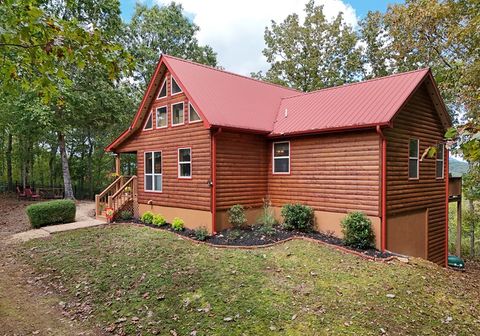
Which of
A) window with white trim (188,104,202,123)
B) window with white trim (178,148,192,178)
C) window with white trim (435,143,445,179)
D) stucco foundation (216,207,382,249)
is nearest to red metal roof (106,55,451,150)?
window with white trim (188,104,202,123)

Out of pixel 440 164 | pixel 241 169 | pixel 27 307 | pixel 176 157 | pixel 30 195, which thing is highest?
pixel 176 157

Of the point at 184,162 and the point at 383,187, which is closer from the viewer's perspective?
the point at 383,187

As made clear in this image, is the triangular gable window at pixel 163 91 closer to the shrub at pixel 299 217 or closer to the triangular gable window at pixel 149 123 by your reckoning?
→ the triangular gable window at pixel 149 123

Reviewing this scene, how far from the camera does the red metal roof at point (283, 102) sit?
10.2 m

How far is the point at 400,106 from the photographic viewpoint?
954 centimetres

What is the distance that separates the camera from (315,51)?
1052 inches

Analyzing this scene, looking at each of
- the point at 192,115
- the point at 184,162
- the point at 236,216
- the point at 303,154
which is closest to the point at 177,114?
the point at 192,115

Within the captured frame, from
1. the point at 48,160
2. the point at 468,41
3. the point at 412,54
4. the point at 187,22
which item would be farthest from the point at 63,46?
the point at 48,160

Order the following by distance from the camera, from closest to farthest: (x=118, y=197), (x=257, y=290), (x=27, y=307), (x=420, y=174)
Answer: (x=27, y=307) < (x=257, y=290) < (x=420, y=174) < (x=118, y=197)

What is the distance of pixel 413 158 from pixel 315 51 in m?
18.4

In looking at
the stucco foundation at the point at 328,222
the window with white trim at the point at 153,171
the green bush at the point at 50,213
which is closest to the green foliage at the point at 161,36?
the window with white trim at the point at 153,171

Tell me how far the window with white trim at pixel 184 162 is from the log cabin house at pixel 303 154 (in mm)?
40

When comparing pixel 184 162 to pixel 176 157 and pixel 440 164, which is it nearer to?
pixel 176 157

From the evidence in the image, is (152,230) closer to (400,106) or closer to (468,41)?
(400,106)
